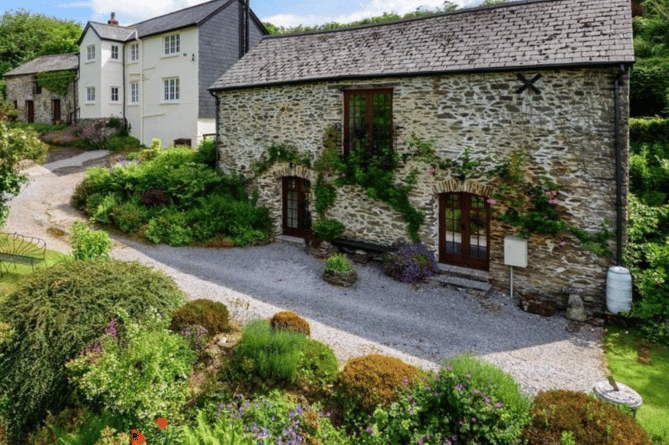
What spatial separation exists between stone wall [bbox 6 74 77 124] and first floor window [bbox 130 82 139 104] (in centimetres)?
646

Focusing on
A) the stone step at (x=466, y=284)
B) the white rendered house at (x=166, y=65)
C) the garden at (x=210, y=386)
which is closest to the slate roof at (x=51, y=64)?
the white rendered house at (x=166, y=65)

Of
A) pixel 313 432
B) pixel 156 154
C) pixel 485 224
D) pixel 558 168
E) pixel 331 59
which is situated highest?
pixel 331 59

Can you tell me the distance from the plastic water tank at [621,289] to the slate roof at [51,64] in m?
34.6

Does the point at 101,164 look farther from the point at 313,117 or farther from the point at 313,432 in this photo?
the point at 313,432

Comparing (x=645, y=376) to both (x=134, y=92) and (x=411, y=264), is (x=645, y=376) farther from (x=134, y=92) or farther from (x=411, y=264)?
(x=134, y=92)

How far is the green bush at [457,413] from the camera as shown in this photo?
5.66 m

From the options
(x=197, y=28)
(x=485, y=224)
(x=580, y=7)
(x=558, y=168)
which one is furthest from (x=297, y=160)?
(x=197, y=28)

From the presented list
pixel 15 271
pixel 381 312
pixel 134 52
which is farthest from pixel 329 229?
pixel 134 52

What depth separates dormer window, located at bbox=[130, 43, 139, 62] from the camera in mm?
28281

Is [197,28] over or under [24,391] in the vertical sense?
over

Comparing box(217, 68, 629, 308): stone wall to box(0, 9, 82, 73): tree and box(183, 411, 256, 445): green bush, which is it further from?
box(0, 9, 82, 73): tree

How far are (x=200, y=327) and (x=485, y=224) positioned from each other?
786 centimetres

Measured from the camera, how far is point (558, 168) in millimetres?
10898

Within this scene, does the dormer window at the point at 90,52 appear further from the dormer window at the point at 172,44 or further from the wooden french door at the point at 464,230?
the wooden french door at the point at 464,230
